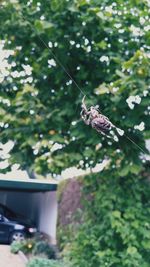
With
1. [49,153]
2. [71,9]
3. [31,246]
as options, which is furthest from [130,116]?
[31,246]

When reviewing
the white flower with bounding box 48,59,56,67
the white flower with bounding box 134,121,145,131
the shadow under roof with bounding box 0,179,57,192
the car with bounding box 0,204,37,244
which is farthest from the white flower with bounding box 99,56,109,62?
the shadow under roof with bounding box 0,179,57,192

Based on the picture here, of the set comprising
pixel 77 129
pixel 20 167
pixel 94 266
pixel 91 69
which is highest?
pixel 91 69

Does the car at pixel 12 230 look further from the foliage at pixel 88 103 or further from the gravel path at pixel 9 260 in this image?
the foliage at pixel 88 103

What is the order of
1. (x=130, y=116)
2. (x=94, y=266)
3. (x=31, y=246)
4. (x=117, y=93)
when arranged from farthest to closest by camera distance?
(x=31, y=246), (x=94, y=266), (x=130, y=116), (x=117, y=93)

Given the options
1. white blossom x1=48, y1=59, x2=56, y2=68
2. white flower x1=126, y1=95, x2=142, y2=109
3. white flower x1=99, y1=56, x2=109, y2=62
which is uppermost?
white flower x1=99, y1=56, x2=109, y2=62

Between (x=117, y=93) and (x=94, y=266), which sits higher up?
(x=117, y=93)

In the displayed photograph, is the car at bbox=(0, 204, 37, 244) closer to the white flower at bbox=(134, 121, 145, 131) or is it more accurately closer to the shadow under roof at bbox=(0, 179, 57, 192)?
the shadow under roof at bbox=(0, 179, 57, 192)

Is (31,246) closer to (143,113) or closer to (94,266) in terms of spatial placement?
(94,266)

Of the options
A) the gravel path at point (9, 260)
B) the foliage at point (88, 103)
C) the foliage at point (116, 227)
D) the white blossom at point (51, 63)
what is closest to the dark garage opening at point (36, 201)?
the gravel path at point (9, 260)
